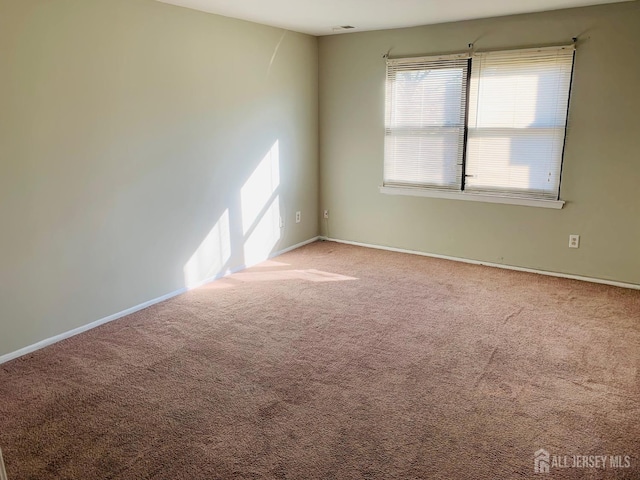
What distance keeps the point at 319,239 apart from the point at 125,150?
287 centimetres

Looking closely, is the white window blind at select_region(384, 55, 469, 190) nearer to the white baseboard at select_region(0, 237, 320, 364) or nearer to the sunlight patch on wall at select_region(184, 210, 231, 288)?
the sunlight patch on wall at select_region(184, 210, 231, 288)

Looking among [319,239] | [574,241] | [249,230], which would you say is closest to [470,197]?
[574,241]

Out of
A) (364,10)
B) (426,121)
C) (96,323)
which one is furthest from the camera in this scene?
(426,121)

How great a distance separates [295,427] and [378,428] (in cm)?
41

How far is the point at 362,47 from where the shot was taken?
5176 mm

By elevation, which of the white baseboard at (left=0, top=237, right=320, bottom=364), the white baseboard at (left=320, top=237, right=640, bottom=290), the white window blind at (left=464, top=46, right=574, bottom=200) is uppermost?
the white window blind at (left=464, top=46, right=574, bottom=200)

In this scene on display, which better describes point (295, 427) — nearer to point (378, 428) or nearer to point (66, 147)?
point (378, 428)

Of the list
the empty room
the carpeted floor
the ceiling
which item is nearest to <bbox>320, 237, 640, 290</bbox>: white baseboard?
the empty room

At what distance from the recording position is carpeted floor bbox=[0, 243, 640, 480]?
2199 millimetres

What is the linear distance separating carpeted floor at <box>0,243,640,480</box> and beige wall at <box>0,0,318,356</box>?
14.7 inches

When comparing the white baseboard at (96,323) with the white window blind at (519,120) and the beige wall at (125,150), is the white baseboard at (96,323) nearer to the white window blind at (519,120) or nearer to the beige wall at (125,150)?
the beige wall at (125,150)

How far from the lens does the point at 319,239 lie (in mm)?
5988

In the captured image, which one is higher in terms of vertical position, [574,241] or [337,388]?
[574,241]

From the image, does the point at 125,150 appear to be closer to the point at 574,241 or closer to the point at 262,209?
the point at 262,209
